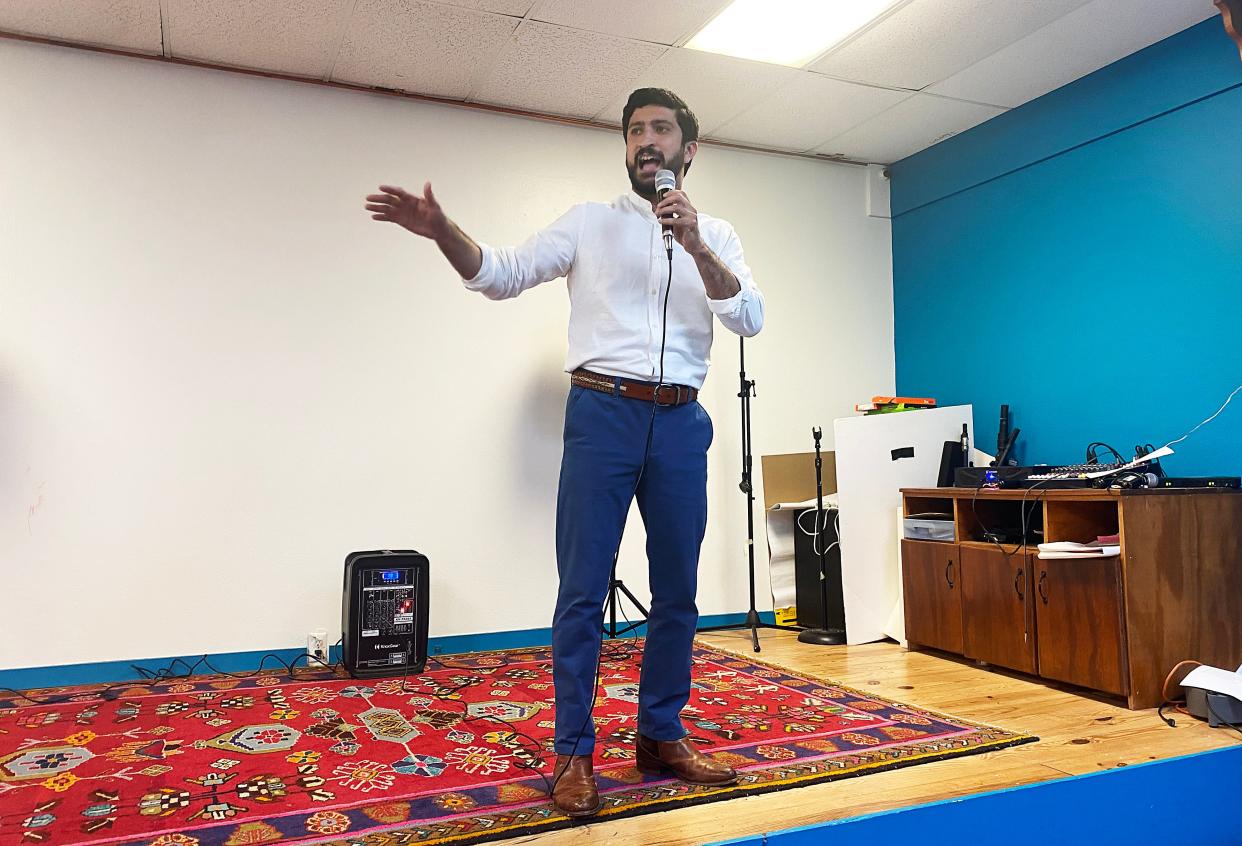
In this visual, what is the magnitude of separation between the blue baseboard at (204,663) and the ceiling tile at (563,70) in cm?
246

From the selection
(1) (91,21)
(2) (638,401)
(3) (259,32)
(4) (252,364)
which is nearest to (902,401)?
(2) (638,401)

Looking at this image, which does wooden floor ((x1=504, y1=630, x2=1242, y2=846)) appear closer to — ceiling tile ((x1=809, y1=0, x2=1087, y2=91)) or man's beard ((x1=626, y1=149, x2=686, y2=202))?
man's beard ((x1=626, y1=149, x2=686, y2=202))

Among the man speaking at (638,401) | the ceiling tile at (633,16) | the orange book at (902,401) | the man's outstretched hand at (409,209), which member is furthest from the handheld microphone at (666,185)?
the orange book at (902,401)

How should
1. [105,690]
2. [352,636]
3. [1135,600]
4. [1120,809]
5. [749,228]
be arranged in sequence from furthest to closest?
[749,228] < [352,636] < [105,690] < [1135,600] < [1120,809]

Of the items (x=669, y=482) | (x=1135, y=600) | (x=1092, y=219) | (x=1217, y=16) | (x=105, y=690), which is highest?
(x=1217, y=16)

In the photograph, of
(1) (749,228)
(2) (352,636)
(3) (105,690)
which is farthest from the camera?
(1) (749,228)

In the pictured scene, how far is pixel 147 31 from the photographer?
3.69 metres

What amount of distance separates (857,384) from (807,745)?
9.70 feet

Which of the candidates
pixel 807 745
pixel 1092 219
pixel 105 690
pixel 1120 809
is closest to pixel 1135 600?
pixel 807 745

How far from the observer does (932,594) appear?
402cm

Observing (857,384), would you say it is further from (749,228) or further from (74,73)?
(74,73)

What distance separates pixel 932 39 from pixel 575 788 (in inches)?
128

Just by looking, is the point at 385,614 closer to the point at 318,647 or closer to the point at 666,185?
the point at 318,647

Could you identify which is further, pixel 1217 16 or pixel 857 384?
pixel 857 384
